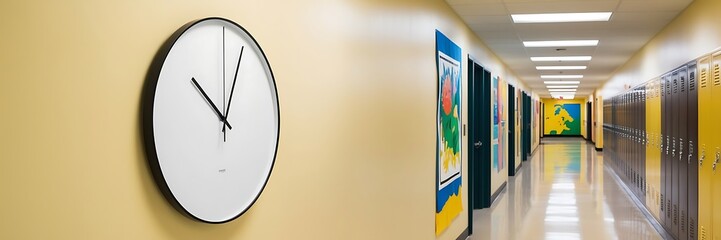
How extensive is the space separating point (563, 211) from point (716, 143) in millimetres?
4075

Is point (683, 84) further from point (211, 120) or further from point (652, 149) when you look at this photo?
point (211, 120)

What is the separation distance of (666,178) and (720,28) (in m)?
2.59

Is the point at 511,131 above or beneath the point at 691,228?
above

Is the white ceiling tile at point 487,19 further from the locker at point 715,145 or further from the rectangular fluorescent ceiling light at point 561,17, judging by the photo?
the locker at point 715,145

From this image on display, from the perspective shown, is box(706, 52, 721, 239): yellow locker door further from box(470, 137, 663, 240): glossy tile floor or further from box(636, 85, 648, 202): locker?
box(636, 85, 648, 202): locker

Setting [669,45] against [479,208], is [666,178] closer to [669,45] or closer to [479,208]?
[669,45]

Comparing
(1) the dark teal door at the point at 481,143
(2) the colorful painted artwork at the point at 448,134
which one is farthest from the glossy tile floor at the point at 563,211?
(2) the colorful painted artwork at the point at 448,134

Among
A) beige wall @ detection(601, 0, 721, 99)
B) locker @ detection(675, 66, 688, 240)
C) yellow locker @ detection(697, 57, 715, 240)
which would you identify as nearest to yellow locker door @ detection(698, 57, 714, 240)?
yellow locker @ detection(697, 57, 715, 240)

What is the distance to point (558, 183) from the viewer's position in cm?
1209

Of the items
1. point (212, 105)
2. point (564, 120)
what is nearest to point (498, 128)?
point (212, 105)

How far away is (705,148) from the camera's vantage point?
16.7 ft

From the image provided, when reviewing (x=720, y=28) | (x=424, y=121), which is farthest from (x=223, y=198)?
(x=720, y=28)

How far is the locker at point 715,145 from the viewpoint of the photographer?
4.70 m

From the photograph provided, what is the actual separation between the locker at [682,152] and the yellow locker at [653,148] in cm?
123
